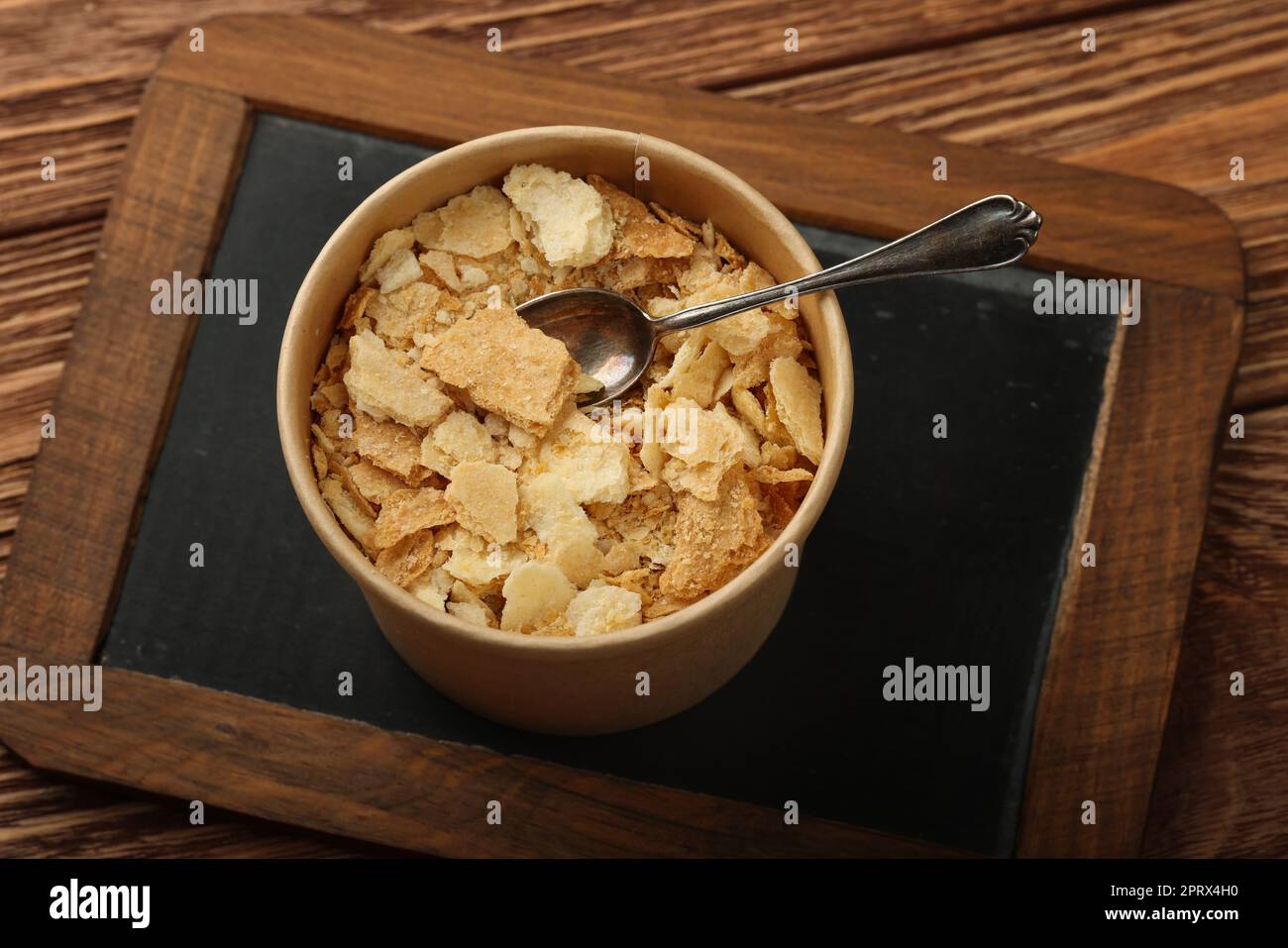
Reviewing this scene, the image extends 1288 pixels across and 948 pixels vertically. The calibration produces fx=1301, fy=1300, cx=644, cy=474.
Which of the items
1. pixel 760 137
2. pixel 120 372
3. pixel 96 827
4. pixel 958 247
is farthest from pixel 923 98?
pixel 96 827

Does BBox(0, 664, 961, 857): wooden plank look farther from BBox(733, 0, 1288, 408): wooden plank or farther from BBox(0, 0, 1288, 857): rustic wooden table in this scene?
BBox(733, 0, 1288, 408): wooden plank

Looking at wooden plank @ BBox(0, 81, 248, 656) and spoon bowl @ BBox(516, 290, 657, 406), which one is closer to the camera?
spoon bowl @ BBox(516, 290, 657, 406)

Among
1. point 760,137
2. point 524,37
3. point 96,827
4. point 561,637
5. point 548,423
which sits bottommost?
point 96,827

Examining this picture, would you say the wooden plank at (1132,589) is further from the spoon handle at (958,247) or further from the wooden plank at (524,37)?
the wooden plank at (524,37)

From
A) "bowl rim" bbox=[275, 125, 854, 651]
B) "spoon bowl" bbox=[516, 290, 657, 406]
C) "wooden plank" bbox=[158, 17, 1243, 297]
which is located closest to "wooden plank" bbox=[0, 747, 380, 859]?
"bowl rim" bbox=[275, 125, 854, 651]

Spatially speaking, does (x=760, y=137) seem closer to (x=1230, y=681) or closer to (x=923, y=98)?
(x=923, y=98)
